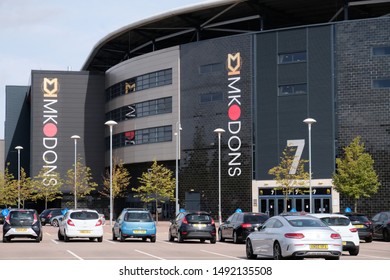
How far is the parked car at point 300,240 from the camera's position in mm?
21016

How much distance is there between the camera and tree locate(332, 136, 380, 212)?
61.5 metres

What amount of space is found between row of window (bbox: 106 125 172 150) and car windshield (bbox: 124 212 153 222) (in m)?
42.2

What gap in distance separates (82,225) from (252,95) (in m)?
37.4

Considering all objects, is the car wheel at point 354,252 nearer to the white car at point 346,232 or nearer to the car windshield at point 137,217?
the white car at point 346,232

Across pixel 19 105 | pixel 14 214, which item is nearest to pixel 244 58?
pixel 14 214

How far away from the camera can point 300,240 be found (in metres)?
21.0

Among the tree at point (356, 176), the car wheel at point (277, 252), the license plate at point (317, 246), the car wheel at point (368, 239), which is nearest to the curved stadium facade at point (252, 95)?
the tree at point (356, 176)

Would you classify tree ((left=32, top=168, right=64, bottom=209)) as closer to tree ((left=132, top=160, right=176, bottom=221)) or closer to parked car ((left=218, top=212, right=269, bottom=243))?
tree ((left=132, top=160, right=176, bottom=221))

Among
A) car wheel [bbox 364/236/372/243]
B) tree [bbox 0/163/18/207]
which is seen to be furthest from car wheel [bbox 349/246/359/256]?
tree [bbox 0/163/18/207]

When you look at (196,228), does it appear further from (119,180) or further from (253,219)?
(119,180)

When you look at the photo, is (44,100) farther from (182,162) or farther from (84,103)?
(182,162)

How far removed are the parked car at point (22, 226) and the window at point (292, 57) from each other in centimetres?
3915

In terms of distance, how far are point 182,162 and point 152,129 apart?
19.4 ft

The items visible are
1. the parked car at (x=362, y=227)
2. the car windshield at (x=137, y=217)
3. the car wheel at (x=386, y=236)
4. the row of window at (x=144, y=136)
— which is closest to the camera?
the car windshield at (x=137, y=217)
